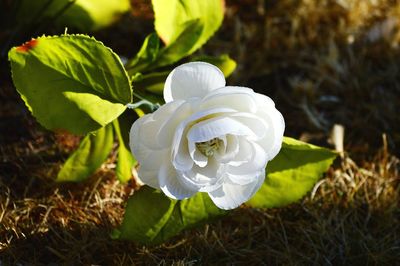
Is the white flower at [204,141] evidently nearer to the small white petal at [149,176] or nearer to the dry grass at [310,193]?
the small white petal at [149,176]

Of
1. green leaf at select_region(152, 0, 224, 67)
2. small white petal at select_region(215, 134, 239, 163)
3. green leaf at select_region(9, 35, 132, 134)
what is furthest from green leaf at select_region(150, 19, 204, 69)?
small white petal at select_region(215, 134, 239, 163)

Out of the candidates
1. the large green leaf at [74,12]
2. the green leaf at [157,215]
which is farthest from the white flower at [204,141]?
the large green leaf at [74,12]

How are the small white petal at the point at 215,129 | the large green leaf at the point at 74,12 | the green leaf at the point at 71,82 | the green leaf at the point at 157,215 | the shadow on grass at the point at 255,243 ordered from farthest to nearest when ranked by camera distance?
the large green leaf at the point at 74,12, the shadow on grass at the point at 255,243, the green leaf at the point at 157,215, the green leaf at the point at 71,82, the small white petal at the point at 215,129

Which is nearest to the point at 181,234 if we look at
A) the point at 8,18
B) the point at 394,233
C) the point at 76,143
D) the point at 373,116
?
the point at 76,143

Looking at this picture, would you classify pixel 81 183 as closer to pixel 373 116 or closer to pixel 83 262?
pixel 83 262

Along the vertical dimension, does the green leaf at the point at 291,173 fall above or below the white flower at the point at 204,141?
below

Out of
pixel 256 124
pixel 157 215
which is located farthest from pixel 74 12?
pixel 256 124
